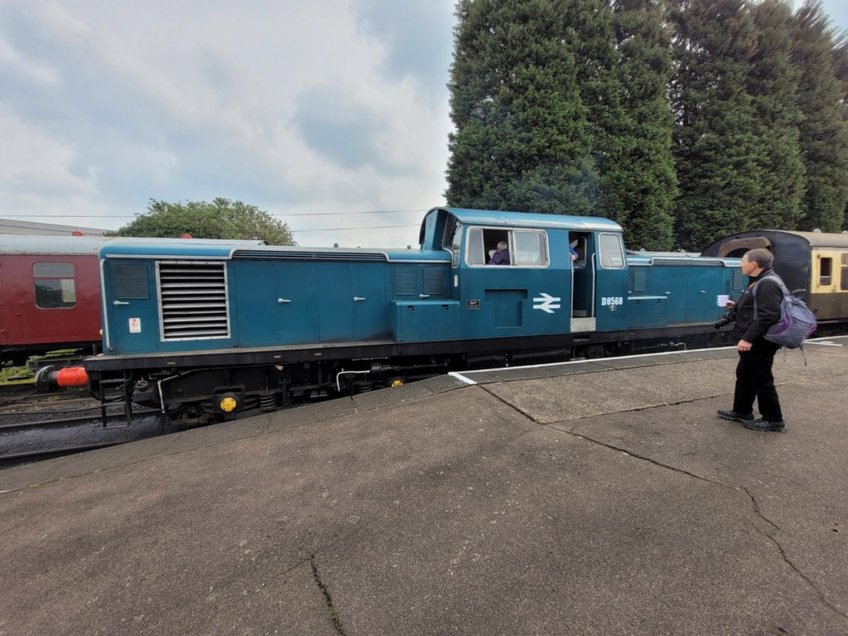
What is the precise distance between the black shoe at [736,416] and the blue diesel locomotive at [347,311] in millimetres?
Result: 2733

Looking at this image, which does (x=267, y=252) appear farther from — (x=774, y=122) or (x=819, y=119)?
(x=819, y=119)

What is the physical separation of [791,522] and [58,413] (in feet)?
31.9

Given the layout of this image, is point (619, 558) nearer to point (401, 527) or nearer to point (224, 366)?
point (401, 527)

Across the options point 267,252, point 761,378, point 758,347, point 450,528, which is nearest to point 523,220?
point 758,347

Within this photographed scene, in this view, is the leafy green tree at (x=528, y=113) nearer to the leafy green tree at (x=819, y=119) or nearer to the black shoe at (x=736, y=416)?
the black shoe at (x=736, y=416)

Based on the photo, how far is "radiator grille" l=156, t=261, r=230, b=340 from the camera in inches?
196

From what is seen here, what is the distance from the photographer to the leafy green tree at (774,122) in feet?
53.4

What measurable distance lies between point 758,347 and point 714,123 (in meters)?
17.8

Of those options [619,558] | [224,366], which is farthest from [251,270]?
[619,558]

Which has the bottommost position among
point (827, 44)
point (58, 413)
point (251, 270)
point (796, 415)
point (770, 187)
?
point (58, 413)

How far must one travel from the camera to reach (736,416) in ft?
13.0

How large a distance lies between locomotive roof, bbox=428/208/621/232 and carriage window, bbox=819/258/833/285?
7619mm

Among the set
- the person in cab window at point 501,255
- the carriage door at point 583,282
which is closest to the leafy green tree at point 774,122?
the carriage door at point 583,282

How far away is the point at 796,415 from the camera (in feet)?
13.6
